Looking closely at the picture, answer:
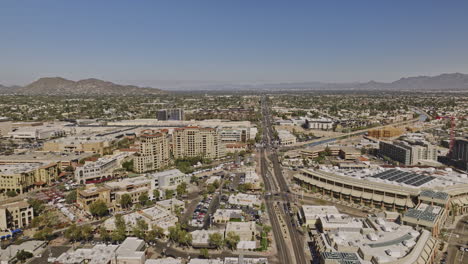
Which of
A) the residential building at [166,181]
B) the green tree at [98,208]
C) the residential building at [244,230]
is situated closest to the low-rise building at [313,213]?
the residential building at [244,230]

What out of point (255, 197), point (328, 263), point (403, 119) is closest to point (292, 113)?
point (403, 119)

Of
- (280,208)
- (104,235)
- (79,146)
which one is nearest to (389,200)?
(280,208)

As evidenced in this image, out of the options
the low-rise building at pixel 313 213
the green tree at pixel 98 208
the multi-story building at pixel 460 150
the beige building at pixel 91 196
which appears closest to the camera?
the low-rise building at pixel 313 213

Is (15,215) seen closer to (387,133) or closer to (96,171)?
(96,171)

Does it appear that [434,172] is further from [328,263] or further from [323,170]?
[328,263]

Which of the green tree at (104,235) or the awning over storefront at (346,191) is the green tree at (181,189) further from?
the awning over storefront at (346,191)

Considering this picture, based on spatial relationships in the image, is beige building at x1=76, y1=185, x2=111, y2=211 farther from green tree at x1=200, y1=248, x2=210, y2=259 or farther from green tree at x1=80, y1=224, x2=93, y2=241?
green tree at x1=200, y1=248, x2=210, y2=259
